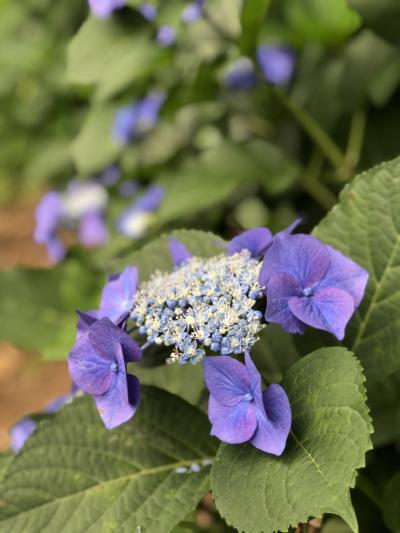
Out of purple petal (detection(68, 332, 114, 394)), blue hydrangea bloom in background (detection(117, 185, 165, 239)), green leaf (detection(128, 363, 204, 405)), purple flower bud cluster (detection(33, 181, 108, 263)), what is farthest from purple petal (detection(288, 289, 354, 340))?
purple flower bud cluster (detection(33, 181, 108, 263))

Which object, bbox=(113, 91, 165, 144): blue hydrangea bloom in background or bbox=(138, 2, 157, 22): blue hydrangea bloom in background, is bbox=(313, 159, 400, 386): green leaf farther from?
bbox=(113, 91, 165, 144): blue hydrangea bloom in background

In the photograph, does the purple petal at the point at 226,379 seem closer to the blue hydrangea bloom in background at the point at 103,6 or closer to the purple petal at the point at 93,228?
the blue hydrangea bloom in background at the point at 103,6

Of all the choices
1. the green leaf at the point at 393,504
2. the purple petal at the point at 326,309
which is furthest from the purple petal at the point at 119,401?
the green leaf at the point at 393,504

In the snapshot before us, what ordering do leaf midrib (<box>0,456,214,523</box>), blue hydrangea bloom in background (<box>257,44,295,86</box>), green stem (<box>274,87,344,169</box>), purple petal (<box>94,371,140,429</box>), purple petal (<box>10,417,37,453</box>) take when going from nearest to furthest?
purple petal (<box>94,371,140,429</box>), leaf midrib (<box>0,456,214,523</box>), purple petal (<box>10,417,37,453</box>), green stem (<box>274,87,344,169</box>), blue hydrangea bloom in background (<box>257,44,295,86</box>)

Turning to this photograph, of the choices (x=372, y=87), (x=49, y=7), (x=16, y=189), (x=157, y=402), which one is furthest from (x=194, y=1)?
(x=16, y=189)

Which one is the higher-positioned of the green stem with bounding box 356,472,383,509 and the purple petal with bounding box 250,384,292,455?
the purple petal with bounding box 250,384,292,455

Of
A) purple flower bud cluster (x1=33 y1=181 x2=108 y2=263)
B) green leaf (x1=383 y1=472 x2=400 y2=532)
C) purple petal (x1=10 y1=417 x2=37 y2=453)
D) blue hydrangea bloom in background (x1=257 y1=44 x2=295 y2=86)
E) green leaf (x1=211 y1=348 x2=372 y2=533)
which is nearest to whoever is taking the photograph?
green leaf (x1=211 y1=348 x2=372 y2=533)
